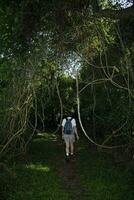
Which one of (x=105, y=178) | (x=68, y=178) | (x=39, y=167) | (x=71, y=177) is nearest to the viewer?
(x=105, y=178)

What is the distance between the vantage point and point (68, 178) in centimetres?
1594

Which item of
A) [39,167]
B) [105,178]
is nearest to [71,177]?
[105,178]

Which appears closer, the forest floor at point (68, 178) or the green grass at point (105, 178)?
the green grass at point (105, 178)

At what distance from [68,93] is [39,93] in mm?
18012

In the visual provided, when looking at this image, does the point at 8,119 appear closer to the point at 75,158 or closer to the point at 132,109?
the point at 132,109

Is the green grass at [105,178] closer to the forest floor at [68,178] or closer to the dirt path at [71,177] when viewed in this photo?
the forest floor at [68,178]

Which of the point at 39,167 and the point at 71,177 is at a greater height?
the point at 39,167

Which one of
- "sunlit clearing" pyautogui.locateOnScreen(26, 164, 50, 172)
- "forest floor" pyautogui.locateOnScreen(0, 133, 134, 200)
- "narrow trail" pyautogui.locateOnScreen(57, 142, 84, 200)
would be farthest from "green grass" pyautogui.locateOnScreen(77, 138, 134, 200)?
"sunlit clearing" pyautogui.locateOnScreen(26, 164, 50, 172)

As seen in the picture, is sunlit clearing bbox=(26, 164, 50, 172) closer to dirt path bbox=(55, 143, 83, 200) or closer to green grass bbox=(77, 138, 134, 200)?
dirt path bbox=(55, 143, 83, 200)

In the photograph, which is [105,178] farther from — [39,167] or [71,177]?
[39,167]

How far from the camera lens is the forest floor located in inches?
535

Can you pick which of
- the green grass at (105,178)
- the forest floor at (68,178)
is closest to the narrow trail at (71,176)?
the forest floor at (68,178)

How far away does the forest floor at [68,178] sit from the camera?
535 inches

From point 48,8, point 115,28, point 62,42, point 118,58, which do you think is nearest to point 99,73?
point 118,58
